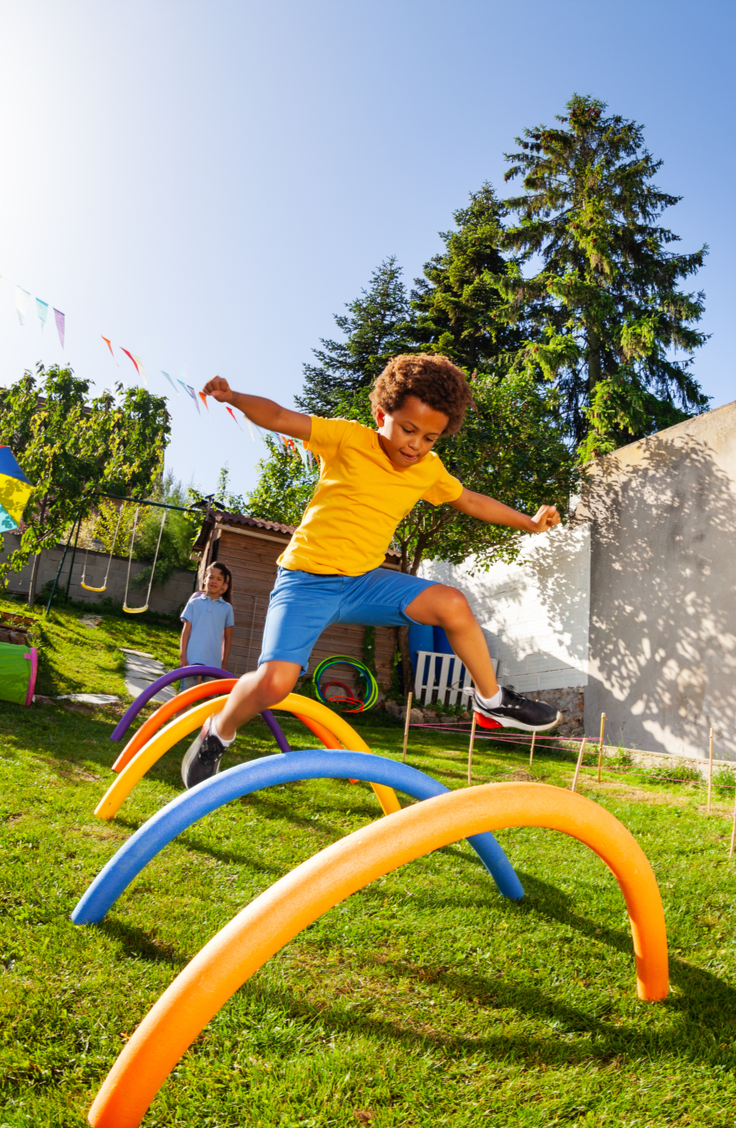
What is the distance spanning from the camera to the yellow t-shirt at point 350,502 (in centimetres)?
301

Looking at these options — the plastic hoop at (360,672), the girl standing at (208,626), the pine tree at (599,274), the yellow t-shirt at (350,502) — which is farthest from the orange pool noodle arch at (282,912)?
the pine tree at (599,274)

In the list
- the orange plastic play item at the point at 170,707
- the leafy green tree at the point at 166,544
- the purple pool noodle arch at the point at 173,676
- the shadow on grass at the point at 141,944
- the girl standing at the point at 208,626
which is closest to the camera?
the shadow on grass at the point at 141,944

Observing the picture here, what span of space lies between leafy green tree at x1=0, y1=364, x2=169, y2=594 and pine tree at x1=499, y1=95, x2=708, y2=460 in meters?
10.3

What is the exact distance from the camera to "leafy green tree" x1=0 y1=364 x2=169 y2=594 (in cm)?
1227

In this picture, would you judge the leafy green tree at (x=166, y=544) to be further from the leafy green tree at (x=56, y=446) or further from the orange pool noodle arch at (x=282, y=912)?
the orange pool noodle arch at (x=282, y=912)

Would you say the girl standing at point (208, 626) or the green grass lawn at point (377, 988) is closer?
the green grass lawn at point (377, 988)

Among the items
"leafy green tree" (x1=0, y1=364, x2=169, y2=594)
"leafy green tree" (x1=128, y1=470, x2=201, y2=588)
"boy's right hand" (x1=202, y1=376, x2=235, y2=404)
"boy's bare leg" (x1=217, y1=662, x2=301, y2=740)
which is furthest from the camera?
"leafy green tree" (x1=128, y1=470, x2=201, y2=588)

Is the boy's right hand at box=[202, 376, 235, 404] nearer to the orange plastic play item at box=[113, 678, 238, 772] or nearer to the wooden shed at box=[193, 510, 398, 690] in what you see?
the orange plastic play item at box=[113, 678, 238, 772]

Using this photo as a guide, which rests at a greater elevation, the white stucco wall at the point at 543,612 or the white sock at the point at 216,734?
the white stucco wall at the point at 543,612

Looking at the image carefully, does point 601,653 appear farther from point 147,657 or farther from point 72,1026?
point 72,1026

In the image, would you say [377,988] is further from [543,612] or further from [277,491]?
[277,491]

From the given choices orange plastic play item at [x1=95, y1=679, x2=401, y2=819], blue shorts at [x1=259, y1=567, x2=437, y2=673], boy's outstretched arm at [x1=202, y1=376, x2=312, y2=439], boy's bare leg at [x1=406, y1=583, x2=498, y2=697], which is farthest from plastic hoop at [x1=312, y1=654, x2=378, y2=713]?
boy's outstretched arm at [x1=202, y1=376, x2=312, y2=439]

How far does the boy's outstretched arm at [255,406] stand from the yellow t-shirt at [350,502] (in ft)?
0.72

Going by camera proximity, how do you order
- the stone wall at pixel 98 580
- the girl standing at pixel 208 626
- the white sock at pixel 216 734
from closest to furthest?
the white sock at pixel 216 734, the girl standing at pixel 208 626, the stone wall at pixel 98 580
